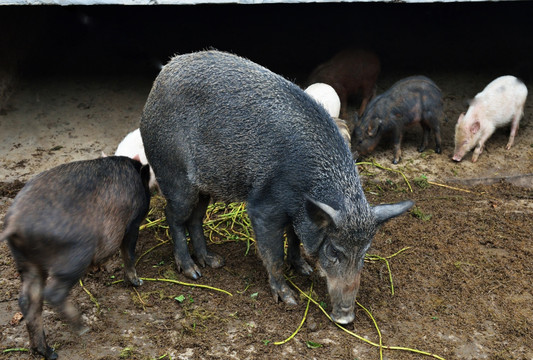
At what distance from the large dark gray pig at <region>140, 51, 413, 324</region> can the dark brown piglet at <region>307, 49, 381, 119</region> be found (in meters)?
3.73

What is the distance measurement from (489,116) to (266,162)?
404cm

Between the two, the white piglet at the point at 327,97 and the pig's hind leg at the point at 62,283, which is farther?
the white piglet at the point at 327,97

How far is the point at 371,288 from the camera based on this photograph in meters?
4.80

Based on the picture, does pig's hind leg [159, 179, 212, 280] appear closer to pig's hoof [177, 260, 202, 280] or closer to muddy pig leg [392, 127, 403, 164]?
pig's hoof [177, 260, 202, 280]

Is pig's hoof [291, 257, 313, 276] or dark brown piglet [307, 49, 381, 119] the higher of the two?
dark brown piglet [307, 49, 381, 119]

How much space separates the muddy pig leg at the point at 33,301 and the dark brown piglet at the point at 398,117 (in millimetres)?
4396

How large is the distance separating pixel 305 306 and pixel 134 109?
4317mm

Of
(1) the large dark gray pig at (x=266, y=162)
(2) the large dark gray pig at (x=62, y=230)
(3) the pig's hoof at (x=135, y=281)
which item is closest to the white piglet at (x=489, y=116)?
(1) the large dark gray pig at (x=266, y=162)

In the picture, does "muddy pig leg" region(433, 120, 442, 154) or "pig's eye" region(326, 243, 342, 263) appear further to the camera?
"muddy pig leg" region(433, 120, 442, 154)

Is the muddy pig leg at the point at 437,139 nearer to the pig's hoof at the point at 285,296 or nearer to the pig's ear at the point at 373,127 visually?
the pig's ear at the point at 373,127

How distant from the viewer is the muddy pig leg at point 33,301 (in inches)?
147

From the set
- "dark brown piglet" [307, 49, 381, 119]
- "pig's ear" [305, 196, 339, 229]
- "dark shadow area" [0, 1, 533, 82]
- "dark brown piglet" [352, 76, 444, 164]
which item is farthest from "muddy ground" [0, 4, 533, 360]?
"dark shadow area" [0, 1, 533, 82]

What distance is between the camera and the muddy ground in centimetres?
416

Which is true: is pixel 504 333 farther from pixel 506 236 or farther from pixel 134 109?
pixel 134 109
